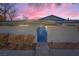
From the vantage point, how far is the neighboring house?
1.41m

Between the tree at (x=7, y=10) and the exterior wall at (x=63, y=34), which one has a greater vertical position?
the tree at (x=7, y=10)

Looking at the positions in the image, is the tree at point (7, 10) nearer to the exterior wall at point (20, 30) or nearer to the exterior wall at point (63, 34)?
the exterior wall at point (20, 30)

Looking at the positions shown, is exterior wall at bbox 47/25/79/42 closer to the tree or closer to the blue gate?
the blue gate

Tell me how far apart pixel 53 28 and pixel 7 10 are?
1.96 feet

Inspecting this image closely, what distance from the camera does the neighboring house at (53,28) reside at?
55.5 inches

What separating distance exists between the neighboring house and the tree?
115 mm

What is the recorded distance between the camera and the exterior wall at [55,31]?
55.4 inches

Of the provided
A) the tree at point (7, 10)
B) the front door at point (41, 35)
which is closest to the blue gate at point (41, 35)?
the front door at point (41, 35)

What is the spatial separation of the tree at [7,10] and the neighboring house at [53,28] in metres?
0.11

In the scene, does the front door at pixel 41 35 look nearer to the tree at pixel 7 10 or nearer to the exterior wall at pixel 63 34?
the exterior wall at pixel 63 34

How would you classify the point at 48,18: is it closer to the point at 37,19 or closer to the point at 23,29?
the point at 37,19

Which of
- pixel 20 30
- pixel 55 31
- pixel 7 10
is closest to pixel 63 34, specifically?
pixel 55 31

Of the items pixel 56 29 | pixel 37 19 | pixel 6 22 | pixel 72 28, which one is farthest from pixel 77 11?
pixel 6 22

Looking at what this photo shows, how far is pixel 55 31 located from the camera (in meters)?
1.41
